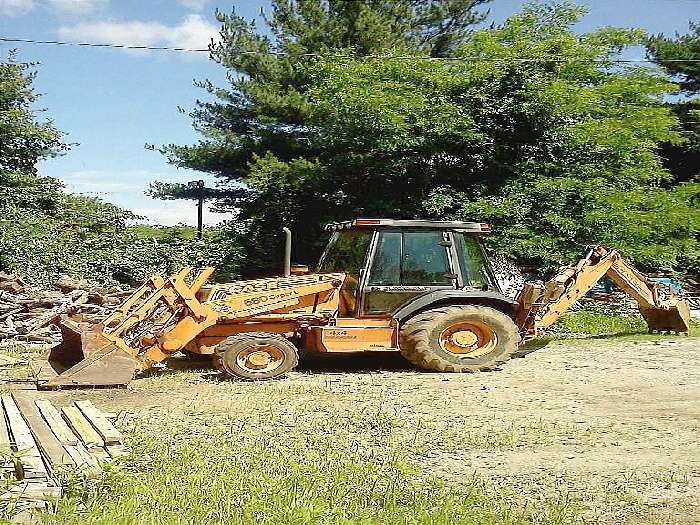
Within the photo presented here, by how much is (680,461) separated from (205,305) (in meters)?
5.23

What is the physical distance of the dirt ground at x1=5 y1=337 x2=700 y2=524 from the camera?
545 cm

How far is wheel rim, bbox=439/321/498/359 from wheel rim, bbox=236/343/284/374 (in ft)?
6.73

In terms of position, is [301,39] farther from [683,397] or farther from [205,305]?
[683,397]

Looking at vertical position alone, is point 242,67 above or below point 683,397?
above

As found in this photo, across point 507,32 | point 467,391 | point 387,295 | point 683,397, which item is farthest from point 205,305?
point 507,32

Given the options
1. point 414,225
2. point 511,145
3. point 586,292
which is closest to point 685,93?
point 511,145

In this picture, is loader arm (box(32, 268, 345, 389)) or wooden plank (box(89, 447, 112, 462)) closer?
wooden plank (box(89, 447, 112, 462))

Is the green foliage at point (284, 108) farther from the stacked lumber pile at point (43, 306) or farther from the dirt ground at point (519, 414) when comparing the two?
the dirt ground at point (519, 414)

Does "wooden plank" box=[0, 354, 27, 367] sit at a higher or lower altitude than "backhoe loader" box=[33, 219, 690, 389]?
lower

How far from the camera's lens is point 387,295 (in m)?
10.2

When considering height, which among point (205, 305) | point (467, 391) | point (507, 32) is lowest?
point (467, 391)

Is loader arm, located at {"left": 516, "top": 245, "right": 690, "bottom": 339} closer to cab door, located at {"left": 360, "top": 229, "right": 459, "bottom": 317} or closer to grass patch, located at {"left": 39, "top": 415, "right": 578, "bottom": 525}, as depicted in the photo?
cab door, located at {"left": 360, "top": 229, "right": 459, "bottom": 317}

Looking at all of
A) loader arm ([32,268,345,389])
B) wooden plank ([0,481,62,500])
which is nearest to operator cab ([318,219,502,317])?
loader arm ([32,268,345,389])

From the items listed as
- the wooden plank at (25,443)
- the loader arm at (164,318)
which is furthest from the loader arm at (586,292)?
the wooden plank at (25,443)
